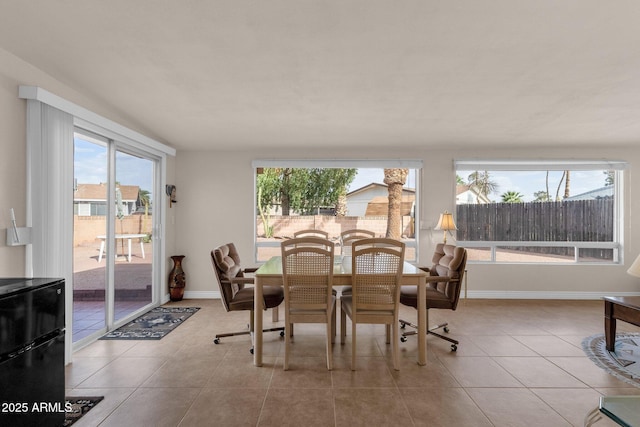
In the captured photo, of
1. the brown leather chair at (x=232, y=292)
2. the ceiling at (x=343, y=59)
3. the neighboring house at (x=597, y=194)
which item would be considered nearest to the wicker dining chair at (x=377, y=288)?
the brown leather chair at (x=232, y=292)

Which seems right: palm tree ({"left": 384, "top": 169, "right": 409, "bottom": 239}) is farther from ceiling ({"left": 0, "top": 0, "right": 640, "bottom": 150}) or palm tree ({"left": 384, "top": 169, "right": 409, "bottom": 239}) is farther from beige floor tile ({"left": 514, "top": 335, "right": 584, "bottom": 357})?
beige floor tile ({"left": 514, "top": 335, "right": 584, "bottom": 357})

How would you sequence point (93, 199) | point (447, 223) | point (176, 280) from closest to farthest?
point (93, 199), point (447, 223), point (176, 280)

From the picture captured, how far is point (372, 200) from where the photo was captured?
210 inches

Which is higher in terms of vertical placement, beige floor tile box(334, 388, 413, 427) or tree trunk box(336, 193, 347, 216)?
tree trunk box(336, 193, 347, 216)

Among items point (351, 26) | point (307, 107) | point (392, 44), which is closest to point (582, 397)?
point (392, 44)

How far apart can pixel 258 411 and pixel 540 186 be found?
5.12 m

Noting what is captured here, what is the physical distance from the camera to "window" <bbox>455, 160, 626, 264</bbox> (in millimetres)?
5121

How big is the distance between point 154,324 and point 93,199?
1542 millimetres

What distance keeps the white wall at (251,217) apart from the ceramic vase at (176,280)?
202mm

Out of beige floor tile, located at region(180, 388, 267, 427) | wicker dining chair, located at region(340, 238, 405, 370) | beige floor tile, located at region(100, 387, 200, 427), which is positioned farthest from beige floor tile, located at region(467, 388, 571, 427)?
beige floor tile, located at region(100, 387, 200, 427)

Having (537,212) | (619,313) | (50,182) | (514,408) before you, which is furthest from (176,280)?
(537,212)

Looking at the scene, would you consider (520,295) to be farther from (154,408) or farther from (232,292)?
(154,408)

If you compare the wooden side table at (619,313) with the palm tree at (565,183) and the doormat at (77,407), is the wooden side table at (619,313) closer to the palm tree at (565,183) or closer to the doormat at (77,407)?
the palm tree at (565,183)

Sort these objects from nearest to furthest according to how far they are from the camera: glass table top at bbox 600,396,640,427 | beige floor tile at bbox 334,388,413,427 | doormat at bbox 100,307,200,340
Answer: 1. glass table top at bbox 600,396,640,427
2. beige floor tile at bbox 334,388,413,427
3. doormat at bbox 100,307,200,340
